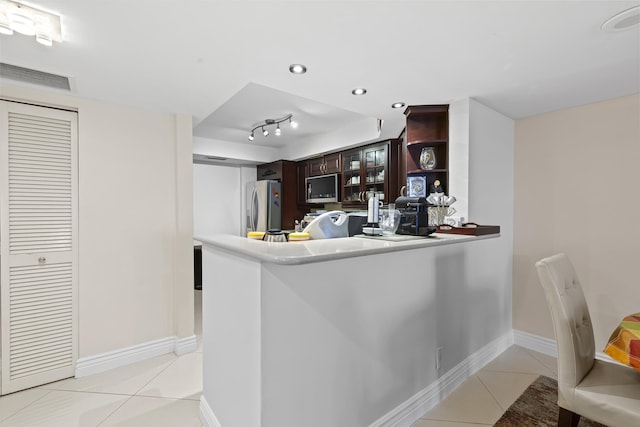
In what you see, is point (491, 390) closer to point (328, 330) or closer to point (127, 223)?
point (328, 330)

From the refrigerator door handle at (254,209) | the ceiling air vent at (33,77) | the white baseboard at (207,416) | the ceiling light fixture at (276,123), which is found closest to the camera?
the white baseboard at (207,416)

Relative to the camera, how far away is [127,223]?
2.53m

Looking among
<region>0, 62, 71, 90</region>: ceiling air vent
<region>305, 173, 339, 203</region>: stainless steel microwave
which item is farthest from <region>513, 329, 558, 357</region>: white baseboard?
<region>0, 62, 71, 90</region>: ceiling air vent

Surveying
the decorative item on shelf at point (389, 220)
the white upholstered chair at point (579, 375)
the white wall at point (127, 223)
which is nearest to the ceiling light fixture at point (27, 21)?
the white wall at point (127, 223)

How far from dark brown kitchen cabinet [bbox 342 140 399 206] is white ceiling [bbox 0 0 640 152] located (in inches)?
46.8

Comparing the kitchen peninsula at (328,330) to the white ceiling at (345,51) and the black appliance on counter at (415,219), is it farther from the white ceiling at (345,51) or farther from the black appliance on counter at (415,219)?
the white ceiling at (345,51)

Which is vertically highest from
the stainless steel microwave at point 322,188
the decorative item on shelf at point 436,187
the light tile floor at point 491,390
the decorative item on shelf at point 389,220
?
the stainless steel microwave at point 322,188

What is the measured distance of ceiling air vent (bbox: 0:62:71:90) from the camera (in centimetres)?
191

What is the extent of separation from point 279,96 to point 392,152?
151cm

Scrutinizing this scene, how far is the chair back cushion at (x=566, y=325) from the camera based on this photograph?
4.51 feet

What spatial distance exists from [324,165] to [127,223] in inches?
109

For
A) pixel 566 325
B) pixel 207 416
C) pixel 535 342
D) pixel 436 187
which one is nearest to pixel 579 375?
pixel 566 325

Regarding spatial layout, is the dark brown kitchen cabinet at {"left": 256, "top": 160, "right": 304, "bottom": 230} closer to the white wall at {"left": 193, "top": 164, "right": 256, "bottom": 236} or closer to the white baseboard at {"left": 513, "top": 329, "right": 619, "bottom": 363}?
the white wall at {"left": 193, "top": 164, "right": 256, "bottom": 236}

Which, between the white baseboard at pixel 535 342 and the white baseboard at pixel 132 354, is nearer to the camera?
the white baseboard at pixel 132 354
